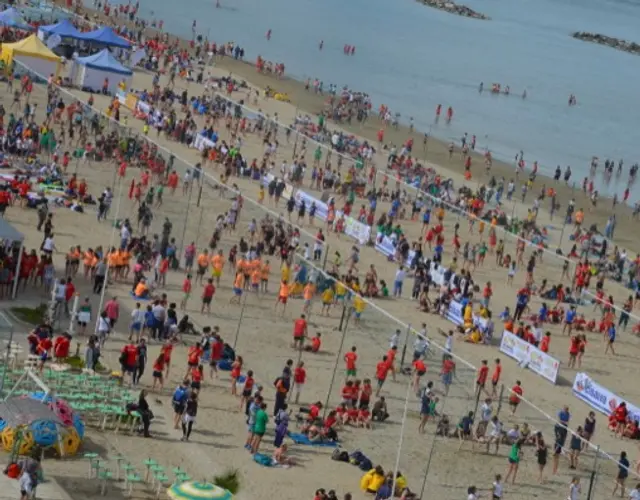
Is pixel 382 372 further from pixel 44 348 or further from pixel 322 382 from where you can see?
pixel 44 348

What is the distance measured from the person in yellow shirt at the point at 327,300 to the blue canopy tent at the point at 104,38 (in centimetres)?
3705

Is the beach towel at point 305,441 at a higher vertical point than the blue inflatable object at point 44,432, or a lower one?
lower

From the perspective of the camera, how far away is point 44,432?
71.4 feet

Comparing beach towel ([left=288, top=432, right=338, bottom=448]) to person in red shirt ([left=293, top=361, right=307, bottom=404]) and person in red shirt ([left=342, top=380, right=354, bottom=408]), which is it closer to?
person in red shirt ([left=342, top=380, right=354, bottom=408])

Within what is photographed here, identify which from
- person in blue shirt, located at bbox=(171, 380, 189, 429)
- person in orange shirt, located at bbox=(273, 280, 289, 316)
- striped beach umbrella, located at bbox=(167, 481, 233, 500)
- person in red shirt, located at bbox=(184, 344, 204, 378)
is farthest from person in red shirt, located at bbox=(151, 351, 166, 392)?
person in orange shirt, located at bbox=(273, 280, 289, 316)

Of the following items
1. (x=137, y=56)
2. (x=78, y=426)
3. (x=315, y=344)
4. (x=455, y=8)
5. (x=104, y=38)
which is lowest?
(x=315, y=344)

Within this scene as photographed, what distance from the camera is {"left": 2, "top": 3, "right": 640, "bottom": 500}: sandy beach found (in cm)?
2402

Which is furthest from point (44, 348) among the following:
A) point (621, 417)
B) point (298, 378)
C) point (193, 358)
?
point (621, 417)

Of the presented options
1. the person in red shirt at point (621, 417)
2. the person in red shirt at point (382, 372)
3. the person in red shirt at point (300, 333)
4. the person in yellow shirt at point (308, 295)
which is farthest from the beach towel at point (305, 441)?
the person in red shirt at point (621, 417)

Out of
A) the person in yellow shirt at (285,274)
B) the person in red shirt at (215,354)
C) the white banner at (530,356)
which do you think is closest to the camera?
the person in red shirt at (215,354)

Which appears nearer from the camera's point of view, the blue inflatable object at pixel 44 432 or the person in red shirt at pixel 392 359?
the blue inflatable object at pixel 44 432

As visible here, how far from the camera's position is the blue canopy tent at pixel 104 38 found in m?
66.1

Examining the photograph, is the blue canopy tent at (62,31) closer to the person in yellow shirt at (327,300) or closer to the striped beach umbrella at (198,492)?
the person in yellow shirt at (327,300)

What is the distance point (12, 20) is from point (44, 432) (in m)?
51.4
